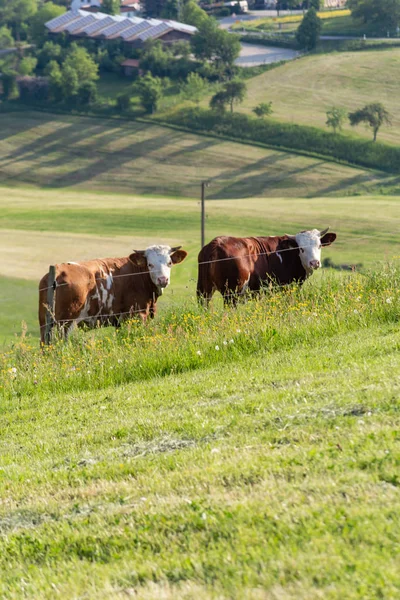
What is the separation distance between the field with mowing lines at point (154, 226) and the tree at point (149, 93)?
27.0 metres

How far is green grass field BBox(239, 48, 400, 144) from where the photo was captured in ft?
361

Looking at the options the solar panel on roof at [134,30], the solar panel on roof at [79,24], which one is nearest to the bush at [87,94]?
the solar panel on roof at [134,30]

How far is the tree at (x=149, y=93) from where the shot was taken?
375 feet

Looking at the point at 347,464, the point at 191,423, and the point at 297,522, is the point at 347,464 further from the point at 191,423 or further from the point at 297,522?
the point at 191,423

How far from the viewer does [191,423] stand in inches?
354

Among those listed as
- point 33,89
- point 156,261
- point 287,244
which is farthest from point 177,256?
point 33,89

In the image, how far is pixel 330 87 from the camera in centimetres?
A: 12156

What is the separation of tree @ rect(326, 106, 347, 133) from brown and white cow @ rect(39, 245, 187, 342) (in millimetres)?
89548

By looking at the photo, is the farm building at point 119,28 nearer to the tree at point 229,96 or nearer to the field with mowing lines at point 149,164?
the tree at point 229,96

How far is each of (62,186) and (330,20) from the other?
85719 millimetres

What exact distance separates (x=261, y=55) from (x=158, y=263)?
13336 centimetres

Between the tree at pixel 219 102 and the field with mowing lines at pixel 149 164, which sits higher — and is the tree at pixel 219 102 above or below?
above

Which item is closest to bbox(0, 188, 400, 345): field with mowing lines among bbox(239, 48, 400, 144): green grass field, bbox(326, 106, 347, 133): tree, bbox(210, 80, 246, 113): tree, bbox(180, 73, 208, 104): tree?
bbox(326, 106, 347, 133): tree

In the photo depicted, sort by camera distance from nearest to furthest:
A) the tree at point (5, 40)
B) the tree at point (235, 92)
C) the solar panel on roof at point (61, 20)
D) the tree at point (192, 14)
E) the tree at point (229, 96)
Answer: the tree at point (229, 96)
the tree at point (235, 92)
the tree at point (192, 14)
the solar panel on roof at point (61, 20)
the tree at point (5, 40)
